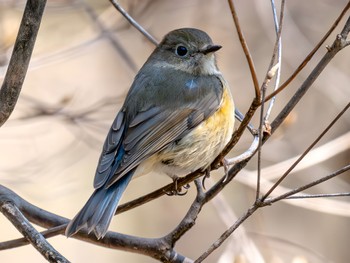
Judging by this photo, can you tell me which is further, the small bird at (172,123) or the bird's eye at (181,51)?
the bird's eye at (181,51)

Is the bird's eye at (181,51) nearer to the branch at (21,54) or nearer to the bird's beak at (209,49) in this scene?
the bird's beak at (209,49)

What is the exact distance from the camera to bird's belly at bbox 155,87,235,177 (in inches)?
130

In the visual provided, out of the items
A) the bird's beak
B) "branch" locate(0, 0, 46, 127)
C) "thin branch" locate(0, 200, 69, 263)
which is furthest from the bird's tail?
the bird's beak

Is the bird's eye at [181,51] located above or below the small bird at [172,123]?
above

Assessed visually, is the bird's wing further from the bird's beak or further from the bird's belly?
the bird's beak

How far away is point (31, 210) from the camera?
295 cm

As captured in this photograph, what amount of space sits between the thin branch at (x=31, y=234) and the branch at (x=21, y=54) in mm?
366

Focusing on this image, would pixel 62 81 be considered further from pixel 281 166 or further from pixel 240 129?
pixel 240 129

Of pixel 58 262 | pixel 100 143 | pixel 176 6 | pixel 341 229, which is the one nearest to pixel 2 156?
pixel 100 143

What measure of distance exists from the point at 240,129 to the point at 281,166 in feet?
6.83

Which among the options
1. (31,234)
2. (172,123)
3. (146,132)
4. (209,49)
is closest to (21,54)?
(31,234)

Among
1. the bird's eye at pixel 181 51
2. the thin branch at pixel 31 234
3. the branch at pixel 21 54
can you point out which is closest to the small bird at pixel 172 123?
the bird's eye at pixel 181 51

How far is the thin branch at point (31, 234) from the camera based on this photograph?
7.89 feet

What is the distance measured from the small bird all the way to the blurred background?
3.25ft
